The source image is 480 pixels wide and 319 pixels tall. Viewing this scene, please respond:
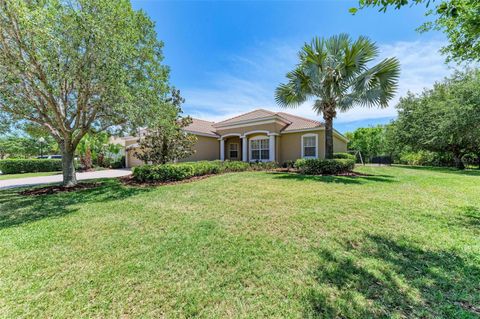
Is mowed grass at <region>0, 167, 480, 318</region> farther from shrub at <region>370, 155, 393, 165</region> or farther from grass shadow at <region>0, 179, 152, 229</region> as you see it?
shrub at <region>370, 155, 393, 165</region>

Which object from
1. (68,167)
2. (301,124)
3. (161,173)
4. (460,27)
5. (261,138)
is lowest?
(161,173)

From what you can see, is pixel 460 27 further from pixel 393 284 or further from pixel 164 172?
pixel 164 172

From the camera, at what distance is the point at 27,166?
18688 mm

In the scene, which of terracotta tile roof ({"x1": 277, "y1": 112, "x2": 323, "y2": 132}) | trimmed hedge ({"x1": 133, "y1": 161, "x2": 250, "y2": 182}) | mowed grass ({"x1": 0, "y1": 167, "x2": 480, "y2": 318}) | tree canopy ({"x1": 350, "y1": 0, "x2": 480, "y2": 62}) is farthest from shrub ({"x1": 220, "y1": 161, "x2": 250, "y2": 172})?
tree canopy ({"x1": 350, "y1": 0, "x2": 480, "y2": 62})

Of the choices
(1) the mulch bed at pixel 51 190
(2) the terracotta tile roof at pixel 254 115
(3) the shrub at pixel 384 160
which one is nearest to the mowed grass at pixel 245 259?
(1) the mulch bed at pixel 51 190

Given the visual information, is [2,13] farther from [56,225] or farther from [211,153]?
[211,153]

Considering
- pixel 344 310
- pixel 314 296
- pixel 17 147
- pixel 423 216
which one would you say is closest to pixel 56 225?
pixel 314 296

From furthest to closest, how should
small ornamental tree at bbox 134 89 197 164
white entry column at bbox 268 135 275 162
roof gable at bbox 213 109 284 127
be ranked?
roof gable at bbox 213 109 284 127, white entry column at bbox 268 135 275 162, small ornamental tree at bbox 134 89 197 164

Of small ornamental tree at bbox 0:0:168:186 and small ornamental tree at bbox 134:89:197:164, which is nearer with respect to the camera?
small ornamental tree at bbox 0:0:168:186

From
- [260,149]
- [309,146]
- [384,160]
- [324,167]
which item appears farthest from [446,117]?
[260,149]

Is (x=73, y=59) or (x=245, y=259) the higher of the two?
(x=73, y=59)

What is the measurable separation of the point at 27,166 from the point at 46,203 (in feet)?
57.1

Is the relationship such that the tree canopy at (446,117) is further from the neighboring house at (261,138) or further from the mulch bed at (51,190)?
the mulch bed at (51,190)

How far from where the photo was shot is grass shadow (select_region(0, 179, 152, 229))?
5641 mm
